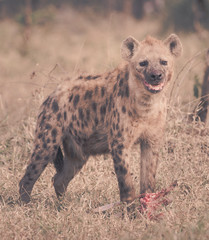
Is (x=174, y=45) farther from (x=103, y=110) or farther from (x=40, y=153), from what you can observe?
(x=40, y=153)

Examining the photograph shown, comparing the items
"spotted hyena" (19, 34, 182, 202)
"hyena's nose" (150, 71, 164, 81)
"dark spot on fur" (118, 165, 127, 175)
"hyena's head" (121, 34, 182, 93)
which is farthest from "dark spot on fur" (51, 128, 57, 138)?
"hyena's nose" (150, 71, 164, 81)

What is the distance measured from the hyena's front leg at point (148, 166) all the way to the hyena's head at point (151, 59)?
18.2 inches

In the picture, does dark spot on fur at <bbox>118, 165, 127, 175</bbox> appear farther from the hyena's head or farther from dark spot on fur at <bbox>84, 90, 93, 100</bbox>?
dark spot on fur at <bbox>84, 90, 93, 100</bbox>

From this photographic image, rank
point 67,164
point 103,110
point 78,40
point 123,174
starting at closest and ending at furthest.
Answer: point 123,174, point 103,110, point 67,164, point 78,40

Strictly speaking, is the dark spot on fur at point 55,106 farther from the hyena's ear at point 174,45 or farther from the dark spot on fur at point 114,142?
the hyena's ear at point 174,45

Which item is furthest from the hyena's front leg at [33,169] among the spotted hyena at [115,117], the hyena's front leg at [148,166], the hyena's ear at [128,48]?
the hyena's ear at [128,48]

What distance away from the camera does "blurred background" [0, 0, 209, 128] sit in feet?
17.0

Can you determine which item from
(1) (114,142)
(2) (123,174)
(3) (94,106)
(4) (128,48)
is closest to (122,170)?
(2) (123,174)

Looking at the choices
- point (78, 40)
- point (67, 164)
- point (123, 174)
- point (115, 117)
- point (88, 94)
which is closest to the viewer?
point (123, 174)

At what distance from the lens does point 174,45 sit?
363cm

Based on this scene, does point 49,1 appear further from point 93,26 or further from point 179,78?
point 179,78

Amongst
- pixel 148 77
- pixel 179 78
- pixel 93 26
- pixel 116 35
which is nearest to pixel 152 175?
pixel 148 77

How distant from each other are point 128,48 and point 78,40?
33.3ft

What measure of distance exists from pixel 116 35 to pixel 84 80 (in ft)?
34.0
